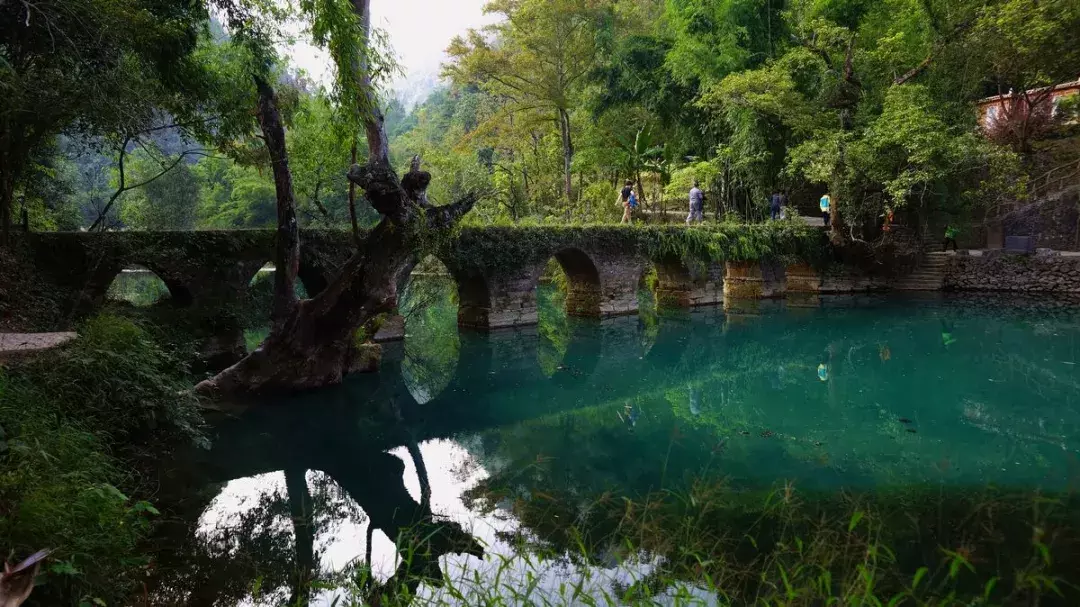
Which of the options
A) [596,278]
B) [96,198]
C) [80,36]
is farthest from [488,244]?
[96,198]

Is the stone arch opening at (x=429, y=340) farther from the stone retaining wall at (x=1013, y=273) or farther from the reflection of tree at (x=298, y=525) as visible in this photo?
the stone retaining wall at (x=1013, y=273)

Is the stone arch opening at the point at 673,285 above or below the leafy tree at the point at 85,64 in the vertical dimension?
below

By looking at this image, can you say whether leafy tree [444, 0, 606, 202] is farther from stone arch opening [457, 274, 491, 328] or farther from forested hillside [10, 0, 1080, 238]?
stone arch opening [457, 274, 491, 328]

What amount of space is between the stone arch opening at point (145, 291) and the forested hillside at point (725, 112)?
6.64 ft

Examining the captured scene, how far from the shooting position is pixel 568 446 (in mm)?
7461

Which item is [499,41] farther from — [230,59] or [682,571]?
[682,571]

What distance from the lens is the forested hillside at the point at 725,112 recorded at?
51.8 ft

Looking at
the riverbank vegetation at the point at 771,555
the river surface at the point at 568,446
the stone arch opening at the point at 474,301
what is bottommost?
the river surface at the point at 568,446

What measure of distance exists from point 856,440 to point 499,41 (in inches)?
785

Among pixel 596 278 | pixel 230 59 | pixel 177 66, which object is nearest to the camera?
pixel 177 66

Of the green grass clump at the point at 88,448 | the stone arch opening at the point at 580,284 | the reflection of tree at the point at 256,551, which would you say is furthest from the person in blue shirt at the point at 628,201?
the green grass clump at the point at 88,448

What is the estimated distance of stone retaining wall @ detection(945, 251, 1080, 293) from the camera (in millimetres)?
18828

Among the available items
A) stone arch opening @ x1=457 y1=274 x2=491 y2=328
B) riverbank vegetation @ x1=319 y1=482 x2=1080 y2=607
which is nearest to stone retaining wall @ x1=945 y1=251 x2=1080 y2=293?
stone arch opening @ x1=457 y1=274 x2=491 y2=328

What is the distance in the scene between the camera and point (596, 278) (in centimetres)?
1708
